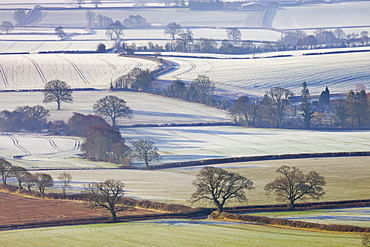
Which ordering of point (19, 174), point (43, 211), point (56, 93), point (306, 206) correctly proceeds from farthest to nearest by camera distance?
point (56, 93) → point (19, 174) → point (43, 211) → point (306, 206)

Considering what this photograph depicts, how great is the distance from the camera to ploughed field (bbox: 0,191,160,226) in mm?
48438

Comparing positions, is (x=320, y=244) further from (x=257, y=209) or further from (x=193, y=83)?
(x=193, y=83)

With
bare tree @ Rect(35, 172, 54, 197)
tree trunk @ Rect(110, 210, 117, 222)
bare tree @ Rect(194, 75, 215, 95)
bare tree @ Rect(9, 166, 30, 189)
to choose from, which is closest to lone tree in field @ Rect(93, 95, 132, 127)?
bare tree @ Rect(194, 75, 215, 95)

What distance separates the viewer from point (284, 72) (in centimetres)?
14325

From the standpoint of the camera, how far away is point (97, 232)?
43031 mm

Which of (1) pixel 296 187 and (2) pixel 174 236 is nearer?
(2) pixel 174 236

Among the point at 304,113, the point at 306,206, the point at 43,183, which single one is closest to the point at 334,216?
the point at 306,206

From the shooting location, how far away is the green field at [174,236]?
37.4 m

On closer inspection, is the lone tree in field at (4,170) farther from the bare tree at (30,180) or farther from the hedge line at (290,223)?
the hedge line at (290,223)

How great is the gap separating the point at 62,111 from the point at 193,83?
2615 cm

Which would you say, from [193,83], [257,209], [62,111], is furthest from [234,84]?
[257,209]

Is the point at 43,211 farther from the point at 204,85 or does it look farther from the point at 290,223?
the point at 204,85

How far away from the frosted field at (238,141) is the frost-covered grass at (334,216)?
30568 millimetres

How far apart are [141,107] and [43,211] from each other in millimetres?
67726
